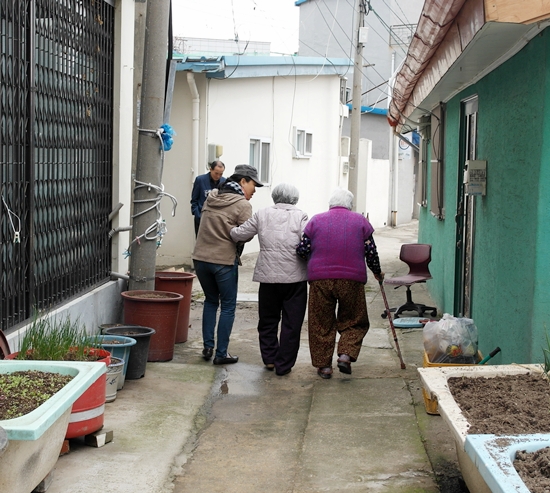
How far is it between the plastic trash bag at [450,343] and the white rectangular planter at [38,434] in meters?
2.80

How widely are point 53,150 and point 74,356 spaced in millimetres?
2051

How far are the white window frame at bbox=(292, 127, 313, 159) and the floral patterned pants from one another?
1117 centimetres

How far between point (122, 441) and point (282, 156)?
499 inches

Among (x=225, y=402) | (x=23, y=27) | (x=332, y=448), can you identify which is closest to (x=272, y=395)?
(x=225, y=402)

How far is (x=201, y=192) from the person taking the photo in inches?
441

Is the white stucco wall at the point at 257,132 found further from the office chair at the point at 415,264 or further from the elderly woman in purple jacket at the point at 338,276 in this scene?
the elderly woman in purple jacket at the point at 338,276

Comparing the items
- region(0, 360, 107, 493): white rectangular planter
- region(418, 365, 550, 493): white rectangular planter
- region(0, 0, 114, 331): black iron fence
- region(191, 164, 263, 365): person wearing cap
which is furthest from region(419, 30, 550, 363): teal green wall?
region(0, 0, 114, 331): black iron fence

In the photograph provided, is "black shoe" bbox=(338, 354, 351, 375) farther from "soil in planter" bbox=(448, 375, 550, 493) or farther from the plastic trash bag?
"soil in planter" bbox=(448, 375, 550, 493)

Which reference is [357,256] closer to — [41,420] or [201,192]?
[41,420]

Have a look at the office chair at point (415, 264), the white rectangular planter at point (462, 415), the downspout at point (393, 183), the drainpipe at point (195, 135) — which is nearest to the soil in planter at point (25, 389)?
the white rectangular planter at point (462, 415)

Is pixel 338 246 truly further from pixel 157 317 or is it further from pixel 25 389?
pixel 25 389

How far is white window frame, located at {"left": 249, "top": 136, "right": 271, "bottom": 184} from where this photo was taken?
15750 millimetres

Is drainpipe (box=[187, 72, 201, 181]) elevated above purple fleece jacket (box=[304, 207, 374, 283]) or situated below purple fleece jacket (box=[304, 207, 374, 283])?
above

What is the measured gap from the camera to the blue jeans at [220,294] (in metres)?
7.23
